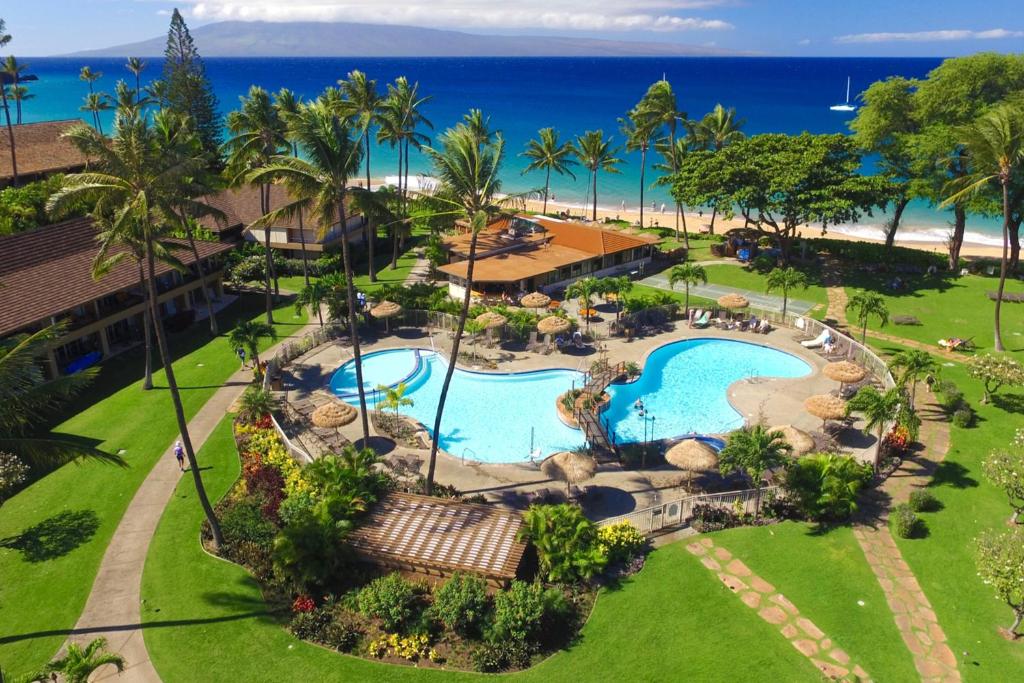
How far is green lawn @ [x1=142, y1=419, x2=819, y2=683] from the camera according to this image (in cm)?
1827

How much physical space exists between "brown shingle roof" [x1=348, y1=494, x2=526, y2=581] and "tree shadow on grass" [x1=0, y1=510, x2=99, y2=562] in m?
9.98

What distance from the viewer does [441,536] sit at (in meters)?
22.4

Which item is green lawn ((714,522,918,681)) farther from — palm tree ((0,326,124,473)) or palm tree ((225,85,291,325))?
palm tree ((225,85,291,325))

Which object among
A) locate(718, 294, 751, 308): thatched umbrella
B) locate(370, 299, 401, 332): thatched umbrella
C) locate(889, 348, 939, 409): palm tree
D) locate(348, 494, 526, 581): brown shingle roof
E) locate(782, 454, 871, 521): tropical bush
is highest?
locate(889, 348, 939, 409): palm tree

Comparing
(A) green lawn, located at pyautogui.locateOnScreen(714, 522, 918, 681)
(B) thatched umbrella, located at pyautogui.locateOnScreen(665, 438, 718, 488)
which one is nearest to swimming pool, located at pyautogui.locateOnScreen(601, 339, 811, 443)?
(B) thatched umbrella, located at pyautogui.locateOnScreen(665, 438, 718, 488)

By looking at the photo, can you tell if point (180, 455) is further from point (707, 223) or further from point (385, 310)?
point (707, 223)

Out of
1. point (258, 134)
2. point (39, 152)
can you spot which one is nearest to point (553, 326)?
point (258, 134)

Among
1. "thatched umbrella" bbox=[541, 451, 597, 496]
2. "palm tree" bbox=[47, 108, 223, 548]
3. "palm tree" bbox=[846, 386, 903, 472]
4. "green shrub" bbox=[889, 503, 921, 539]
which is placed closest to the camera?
"palm tree" bbox=[47, 108, 223, 548]

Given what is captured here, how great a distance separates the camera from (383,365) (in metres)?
38.5

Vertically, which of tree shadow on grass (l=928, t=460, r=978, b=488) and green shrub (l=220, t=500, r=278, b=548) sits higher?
tree shadow on grass (l=928, t=460, r=978, b=488)

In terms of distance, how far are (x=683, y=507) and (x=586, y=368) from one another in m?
13.6

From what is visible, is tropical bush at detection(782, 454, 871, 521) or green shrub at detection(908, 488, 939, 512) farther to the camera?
green shrub at detection(908, 488, 939, 512)

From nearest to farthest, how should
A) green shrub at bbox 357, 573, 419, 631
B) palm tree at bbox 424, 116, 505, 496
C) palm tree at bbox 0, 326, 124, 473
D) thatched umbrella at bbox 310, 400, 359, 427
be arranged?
palm tree at bbox 0, 326, 124, 473
green shrub at bbox 357, 573, 419, 631
palm tree at bbox 424, 116, 505, 496
thatched umbrella at bbox 310, 400, 359, 427

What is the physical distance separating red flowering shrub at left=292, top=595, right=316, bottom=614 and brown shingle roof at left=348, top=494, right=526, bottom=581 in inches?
81.4
